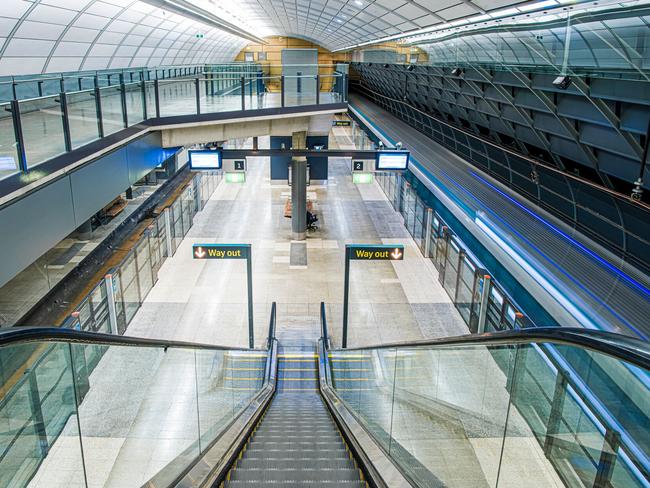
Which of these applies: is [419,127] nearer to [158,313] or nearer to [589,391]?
[158,313]

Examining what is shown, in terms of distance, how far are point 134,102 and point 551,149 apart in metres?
8.68

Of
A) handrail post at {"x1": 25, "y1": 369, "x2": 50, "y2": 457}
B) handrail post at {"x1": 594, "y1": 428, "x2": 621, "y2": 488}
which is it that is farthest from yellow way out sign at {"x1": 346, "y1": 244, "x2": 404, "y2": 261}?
handrail post at {"x1": 594, "y1": 428, "x2": 621, "y2": 488}

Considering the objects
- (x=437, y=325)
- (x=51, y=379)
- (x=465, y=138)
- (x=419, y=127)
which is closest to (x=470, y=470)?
(x=51, y=379)

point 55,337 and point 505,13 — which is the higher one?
point 505,13

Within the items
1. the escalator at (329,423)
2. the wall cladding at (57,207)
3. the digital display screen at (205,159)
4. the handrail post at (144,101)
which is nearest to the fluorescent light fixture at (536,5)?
the escalator at (329,423)

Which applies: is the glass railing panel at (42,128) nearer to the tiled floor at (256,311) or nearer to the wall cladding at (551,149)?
the tiled floor at (256,311)

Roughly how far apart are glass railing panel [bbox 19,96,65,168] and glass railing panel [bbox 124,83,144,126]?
→ 10.3ft

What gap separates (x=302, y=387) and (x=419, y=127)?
16.1 m

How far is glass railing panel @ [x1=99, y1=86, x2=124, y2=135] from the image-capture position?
916cm

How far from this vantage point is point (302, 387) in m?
10.9

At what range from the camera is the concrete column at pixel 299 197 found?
19.8 metres

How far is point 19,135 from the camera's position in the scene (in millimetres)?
6406

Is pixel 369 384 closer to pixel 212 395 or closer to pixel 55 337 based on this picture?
pixel 212 395

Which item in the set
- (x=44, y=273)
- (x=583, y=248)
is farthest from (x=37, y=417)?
(x=44, y=273)
